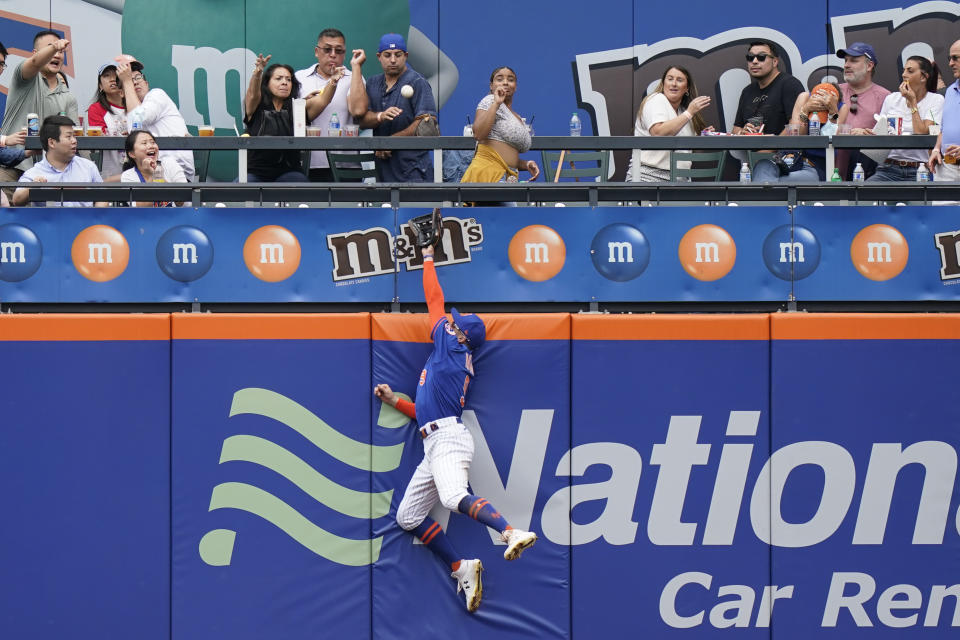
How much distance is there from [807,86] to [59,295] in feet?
29.1

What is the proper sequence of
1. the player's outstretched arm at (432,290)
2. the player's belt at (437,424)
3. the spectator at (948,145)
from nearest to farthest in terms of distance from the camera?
the player's belt at (437,424)
the player's outstretched arm at (432,290)
the spectator at (948,145)

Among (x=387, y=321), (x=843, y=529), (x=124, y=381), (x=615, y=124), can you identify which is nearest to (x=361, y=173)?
(x=387, y=321)

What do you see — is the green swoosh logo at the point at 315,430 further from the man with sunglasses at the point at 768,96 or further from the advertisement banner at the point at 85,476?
the man with sunglasses at the point at 768,96

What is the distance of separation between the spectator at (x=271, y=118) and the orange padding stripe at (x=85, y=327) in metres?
1.82

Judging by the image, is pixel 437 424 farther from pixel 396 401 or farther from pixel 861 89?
A: pixel 861 89

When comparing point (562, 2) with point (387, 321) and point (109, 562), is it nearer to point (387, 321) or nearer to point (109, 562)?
point (387, 321)

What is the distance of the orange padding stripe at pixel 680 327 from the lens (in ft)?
33.1

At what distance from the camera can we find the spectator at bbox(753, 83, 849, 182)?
36.9ft

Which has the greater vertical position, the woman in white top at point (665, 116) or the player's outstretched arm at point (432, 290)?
the woman in white top at point (665, 116)

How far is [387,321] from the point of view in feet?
33.0

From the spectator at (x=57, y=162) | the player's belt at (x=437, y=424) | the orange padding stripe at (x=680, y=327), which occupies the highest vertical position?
the spectator at (x=57, y=162)

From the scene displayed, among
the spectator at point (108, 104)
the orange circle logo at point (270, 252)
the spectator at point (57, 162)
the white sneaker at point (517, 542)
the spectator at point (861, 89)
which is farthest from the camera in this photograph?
the spectator at point (861, 89)

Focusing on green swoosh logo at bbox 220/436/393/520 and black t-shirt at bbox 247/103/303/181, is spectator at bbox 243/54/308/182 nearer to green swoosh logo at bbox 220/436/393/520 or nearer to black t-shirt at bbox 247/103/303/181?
black t-shirt at bbox 247/103/303/181

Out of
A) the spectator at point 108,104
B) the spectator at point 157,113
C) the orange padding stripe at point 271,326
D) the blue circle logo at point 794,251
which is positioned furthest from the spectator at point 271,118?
the blue circle logo at point 794,251
